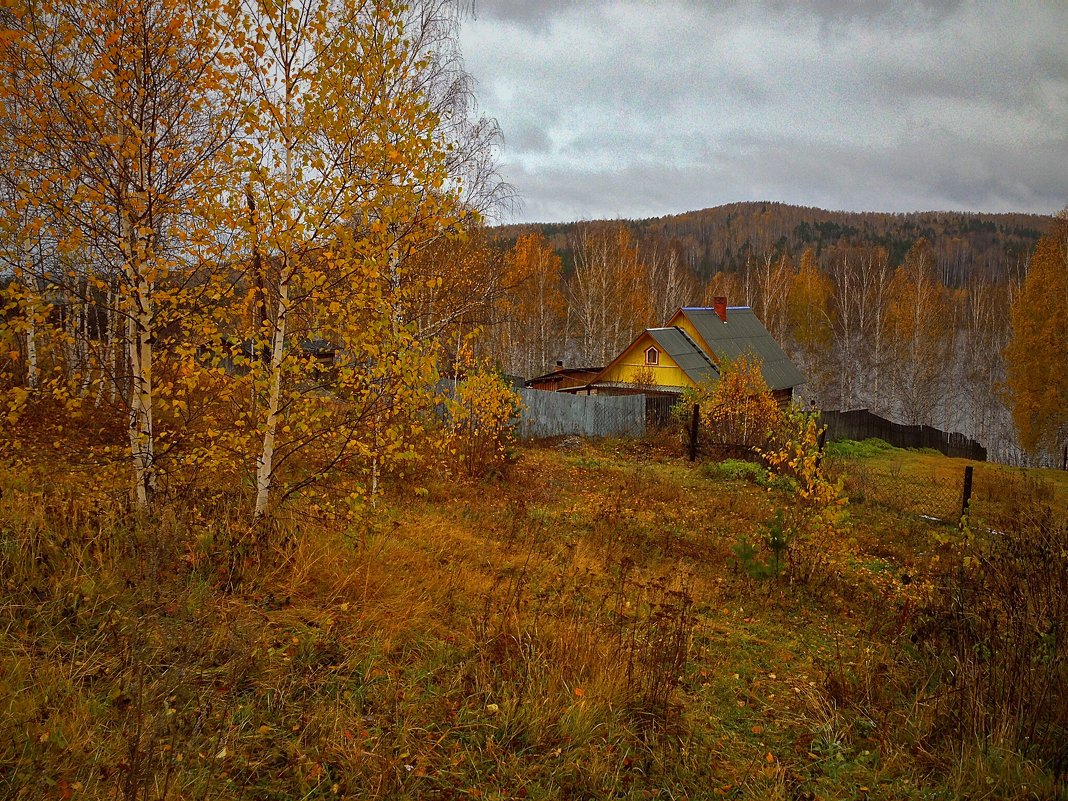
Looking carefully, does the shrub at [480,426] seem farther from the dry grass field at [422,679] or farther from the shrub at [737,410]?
the shrub at [737,410]

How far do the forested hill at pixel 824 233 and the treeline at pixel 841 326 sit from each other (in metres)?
25.4

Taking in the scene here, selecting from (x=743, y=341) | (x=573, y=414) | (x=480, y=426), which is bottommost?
(x=573, y=414)

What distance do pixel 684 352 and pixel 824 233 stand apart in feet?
276

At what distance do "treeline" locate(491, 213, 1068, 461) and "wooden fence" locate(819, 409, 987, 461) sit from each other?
31.4 feet

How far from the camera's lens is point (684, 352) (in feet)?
82.3

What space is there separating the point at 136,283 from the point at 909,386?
145ft

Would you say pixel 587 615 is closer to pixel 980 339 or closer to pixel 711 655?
pixel 711 655

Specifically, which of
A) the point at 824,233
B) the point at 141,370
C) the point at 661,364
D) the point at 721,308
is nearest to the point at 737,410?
the point at 661,364

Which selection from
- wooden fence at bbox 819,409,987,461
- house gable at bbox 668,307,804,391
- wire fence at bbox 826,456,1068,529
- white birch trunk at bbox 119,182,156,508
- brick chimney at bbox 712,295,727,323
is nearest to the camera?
white birch trunk at bbox 119,182,156,508

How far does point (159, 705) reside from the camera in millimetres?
2605

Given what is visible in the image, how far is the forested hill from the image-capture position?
249 ft

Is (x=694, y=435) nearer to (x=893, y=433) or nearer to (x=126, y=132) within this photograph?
(x=126, y=132)

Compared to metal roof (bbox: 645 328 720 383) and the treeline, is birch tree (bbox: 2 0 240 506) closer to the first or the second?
metal roof (bbox: 645 328 720 383)

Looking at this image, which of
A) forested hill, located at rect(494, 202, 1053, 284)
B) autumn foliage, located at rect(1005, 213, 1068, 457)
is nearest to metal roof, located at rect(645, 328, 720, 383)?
autumn foliage, located at rect(1005, 213, 1068, 457)
